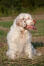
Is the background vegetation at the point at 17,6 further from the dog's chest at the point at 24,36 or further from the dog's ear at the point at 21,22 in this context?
the dog's ear at the point at 21,22

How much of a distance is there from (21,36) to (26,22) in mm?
368

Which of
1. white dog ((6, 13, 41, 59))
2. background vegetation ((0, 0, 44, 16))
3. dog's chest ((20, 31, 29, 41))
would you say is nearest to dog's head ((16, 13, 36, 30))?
white dog ((6, 13, 41, 59))

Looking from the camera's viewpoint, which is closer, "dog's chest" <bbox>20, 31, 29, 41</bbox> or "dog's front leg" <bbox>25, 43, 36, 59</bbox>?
"dog's chest" <bbox>20, 31, 29, 41</bbox>

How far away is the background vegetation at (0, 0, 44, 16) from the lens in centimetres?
2448

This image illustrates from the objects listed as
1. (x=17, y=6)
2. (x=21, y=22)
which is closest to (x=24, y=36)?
(x=21, y=22)

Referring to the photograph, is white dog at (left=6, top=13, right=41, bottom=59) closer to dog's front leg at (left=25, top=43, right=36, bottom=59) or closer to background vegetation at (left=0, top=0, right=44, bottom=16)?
dog's front leg at (left=25, top=43, right=36, bottom=59)

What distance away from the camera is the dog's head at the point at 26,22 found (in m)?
7.37

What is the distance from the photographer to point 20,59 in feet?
25.4

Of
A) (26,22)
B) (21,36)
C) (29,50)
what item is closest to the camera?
(26,22)

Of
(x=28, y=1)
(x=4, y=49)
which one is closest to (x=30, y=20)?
(x=4, y=49)

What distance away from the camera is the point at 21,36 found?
7.57m

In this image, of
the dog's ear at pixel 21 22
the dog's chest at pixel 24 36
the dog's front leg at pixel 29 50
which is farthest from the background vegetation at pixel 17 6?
the dog's ear at pixel 21 22

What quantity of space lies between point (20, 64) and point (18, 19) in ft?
3.36

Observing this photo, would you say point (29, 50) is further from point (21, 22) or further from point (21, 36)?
point (21, 22)
